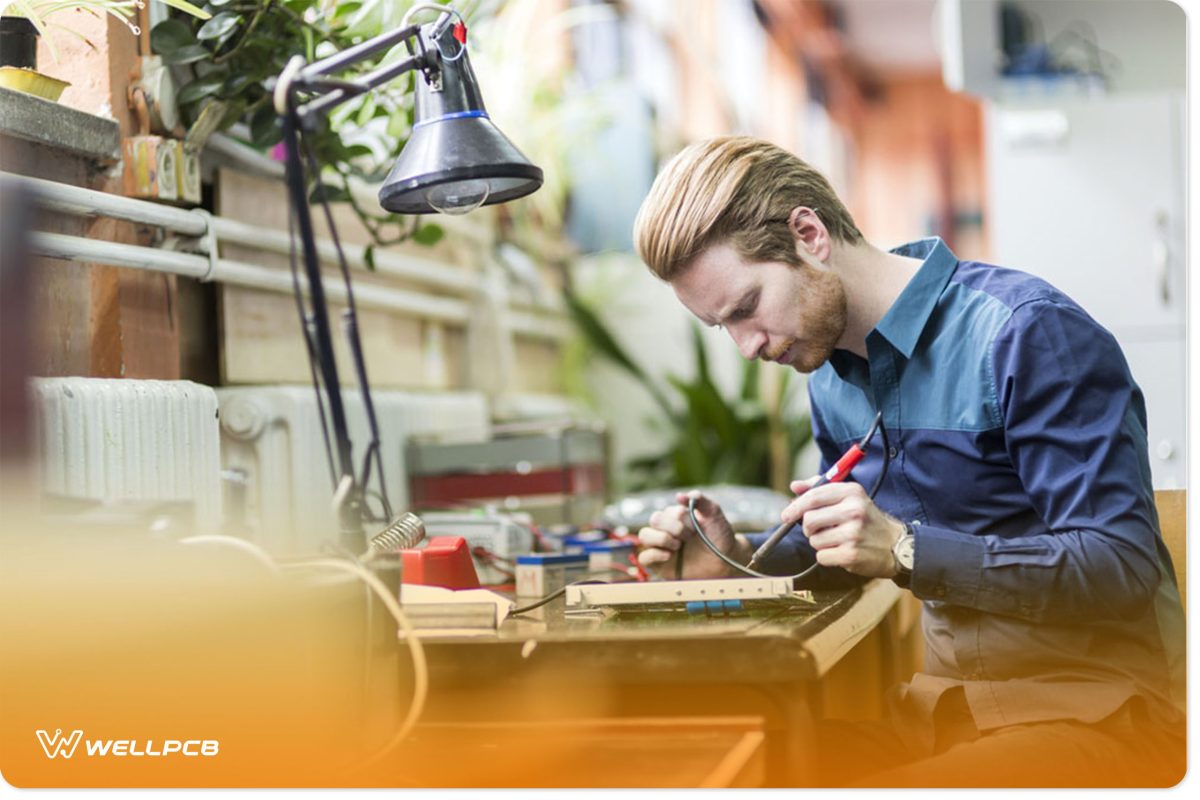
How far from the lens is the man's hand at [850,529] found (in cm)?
102

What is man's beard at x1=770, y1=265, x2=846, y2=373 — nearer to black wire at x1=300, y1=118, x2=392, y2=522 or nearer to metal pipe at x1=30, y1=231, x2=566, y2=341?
black wire at x1=300, y1=118, x2=392, y2=522

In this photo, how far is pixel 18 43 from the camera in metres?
1.14

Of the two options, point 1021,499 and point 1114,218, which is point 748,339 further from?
point 1114,218

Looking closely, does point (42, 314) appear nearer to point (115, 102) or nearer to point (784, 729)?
point (115, 102)

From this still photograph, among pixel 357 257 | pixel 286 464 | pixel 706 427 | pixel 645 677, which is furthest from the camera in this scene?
pixel 706 427

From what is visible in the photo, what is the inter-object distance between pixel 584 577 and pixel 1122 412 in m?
0.58

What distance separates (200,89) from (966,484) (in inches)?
34.3

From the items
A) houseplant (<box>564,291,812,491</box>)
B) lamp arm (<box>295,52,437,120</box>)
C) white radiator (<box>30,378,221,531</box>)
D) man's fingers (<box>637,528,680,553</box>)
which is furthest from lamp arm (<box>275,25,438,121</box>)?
houseplant (<box>564,291,812,491</box>)

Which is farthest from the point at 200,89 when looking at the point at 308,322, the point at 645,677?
the point at 645,677

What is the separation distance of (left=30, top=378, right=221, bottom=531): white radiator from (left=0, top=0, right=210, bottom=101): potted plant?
0.89 feet

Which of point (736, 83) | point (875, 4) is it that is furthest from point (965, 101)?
point (875, 4)

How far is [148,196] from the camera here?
130 centimetres

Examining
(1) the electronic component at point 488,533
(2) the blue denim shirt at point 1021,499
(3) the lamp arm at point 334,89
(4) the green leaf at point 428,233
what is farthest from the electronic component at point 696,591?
(4) the green leaf at point 428,233

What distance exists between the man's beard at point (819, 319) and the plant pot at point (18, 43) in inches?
28.6
